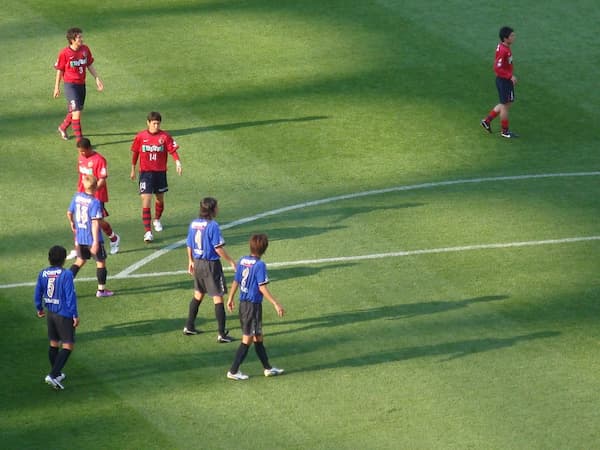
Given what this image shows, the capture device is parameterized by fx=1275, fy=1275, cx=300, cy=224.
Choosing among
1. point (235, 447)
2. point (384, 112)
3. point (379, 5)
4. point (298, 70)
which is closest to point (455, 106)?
point (384, 112)

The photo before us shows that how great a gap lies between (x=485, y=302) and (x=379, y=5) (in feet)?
51.7

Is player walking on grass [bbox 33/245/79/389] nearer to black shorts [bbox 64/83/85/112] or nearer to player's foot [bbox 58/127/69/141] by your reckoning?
black shorts [bbox 64/83/85/112]

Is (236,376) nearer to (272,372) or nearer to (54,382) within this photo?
(272,372)

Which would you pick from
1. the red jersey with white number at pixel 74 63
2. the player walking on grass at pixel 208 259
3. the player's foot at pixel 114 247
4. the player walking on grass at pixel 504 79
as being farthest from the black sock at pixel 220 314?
the player walking on grass at pixel 504 79

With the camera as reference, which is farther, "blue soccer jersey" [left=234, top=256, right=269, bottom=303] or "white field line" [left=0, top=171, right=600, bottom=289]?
"white field line" [left=0, top=171, right=600, bottom=289]

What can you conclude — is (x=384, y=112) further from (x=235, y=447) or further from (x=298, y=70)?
(x=235, y=447)

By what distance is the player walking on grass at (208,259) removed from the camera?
1833cm

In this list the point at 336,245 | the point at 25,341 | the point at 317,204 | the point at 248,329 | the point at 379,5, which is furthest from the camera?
the point at 379,5

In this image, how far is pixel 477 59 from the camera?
31203 mm

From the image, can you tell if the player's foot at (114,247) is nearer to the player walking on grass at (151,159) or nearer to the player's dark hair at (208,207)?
the player walking on grass at (151,159)

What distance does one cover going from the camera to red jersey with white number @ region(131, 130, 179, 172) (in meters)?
22.0

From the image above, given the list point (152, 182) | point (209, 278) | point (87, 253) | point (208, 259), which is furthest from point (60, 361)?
point (152, 182)

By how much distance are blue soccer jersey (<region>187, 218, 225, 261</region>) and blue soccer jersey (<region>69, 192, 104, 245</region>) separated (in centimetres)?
179

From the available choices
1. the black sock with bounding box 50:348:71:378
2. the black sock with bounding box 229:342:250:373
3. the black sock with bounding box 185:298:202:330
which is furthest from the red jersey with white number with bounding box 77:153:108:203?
the black sock with bounding box 229:342:250:373
